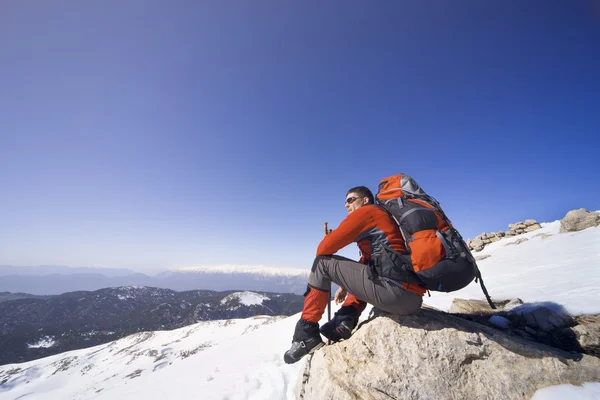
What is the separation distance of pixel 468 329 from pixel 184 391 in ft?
37.5

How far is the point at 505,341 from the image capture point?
4.76 meters

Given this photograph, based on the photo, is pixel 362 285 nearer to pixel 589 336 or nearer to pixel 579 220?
pixel 589 336

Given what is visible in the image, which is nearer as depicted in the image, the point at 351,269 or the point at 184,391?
the point at 351,269

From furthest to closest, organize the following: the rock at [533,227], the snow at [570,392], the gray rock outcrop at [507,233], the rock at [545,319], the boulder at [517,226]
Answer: the boulder at [517,226] < the gray rock outcrop at [507,233] < the rock at [533,227] < the rock at [545,319] < the snow at [570,392]

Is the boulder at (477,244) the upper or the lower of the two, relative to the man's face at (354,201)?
upper

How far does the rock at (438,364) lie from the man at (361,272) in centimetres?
53

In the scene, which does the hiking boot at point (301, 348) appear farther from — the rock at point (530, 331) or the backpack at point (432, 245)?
the rock at point (530, 331)

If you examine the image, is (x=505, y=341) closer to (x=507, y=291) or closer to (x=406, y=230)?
(x=406, y=230)

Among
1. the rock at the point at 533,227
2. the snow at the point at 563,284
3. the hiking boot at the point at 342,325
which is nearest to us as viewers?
the hiking boot at the point at 342,325

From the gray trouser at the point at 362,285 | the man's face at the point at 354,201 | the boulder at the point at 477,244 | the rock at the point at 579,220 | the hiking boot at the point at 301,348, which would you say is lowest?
the hiking boot at the point at 301,348

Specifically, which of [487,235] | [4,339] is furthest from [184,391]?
[4,339]

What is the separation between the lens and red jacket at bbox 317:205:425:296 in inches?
187

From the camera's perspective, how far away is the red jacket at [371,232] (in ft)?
15.6

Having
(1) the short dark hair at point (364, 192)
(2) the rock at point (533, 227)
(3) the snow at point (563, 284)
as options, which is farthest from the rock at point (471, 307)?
(2) the rock at point (533, 227)
